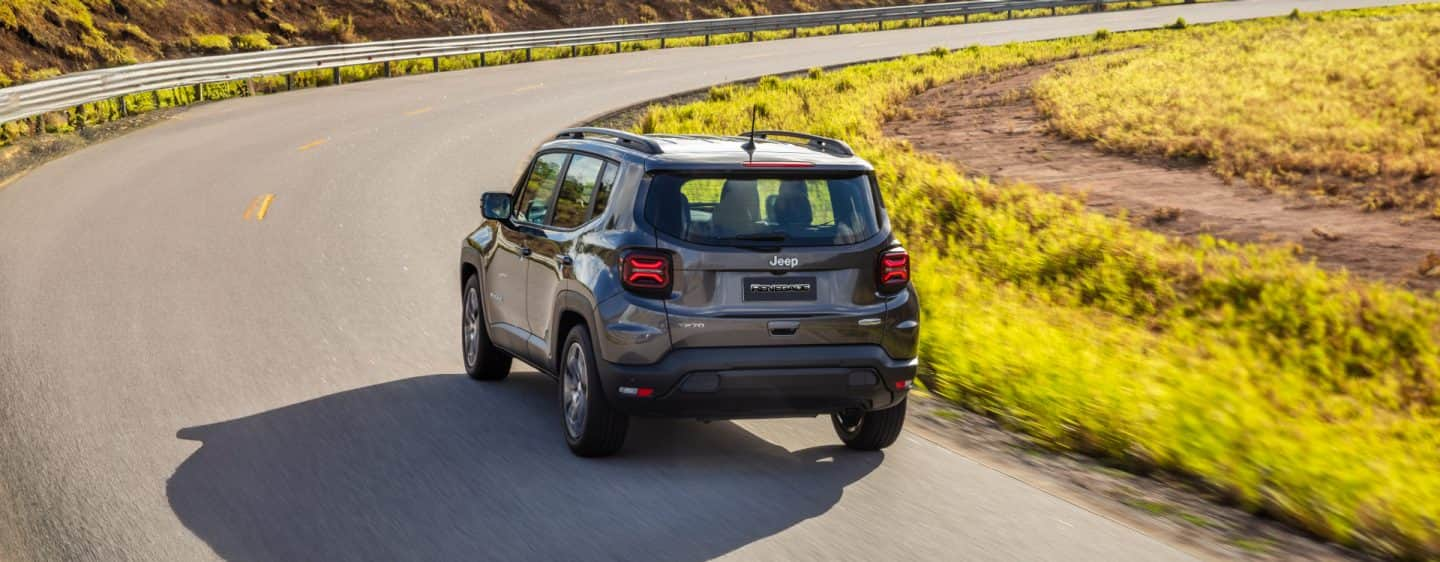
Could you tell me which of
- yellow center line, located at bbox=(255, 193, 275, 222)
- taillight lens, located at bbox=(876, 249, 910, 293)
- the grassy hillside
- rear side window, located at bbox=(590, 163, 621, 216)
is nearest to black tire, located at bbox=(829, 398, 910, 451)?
taillight lens, located at bbox=(876, 249, 910, 293)

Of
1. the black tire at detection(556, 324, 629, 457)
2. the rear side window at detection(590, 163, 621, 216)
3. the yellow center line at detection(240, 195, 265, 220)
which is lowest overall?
the yellow center line at detection(240, 195, 265, 220)

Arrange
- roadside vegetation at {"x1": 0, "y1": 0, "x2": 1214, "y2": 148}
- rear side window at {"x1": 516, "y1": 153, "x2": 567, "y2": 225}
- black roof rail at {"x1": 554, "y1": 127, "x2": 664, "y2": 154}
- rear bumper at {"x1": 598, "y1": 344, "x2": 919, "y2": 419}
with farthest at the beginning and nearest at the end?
roadside vegetation at {"x1": 0, "y1": 0, "x2": 1214, "y2": 148}, rear side window at {"x1": 516, "y1": 153, "x2": 567, "y2": 225}, black roof rail at {"x1": 554, "y1": 127, "x2": 664, "y2": 154}, rear bumper at {"x1": 598, "y1": 344, "x2": 919, "y2": 419}

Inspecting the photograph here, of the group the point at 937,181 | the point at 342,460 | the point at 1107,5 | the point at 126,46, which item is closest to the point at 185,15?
the point at 126,46

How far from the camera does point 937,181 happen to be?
18375 mm

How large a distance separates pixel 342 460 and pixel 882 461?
266 centimetres

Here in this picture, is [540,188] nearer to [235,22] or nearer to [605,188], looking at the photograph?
[605,188]

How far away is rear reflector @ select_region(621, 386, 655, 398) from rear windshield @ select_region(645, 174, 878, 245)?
724mm

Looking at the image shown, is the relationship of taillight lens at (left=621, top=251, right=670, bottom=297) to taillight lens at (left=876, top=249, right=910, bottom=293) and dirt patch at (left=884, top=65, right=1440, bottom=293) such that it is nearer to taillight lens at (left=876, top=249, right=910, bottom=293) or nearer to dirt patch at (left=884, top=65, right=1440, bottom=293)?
taillight lens at (left=876, top=249, right=910, bottom=293)

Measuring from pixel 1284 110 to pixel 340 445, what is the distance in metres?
23.7

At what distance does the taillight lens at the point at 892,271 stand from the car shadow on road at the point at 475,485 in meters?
0.92

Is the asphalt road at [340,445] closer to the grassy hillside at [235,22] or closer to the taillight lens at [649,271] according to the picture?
the taillight lens at [649,271]

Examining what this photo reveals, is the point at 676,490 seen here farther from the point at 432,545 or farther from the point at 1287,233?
the point at 1287,233

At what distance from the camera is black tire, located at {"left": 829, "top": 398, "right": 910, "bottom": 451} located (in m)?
7.86

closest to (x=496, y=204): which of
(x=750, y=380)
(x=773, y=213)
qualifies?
(x=773, y=213)
